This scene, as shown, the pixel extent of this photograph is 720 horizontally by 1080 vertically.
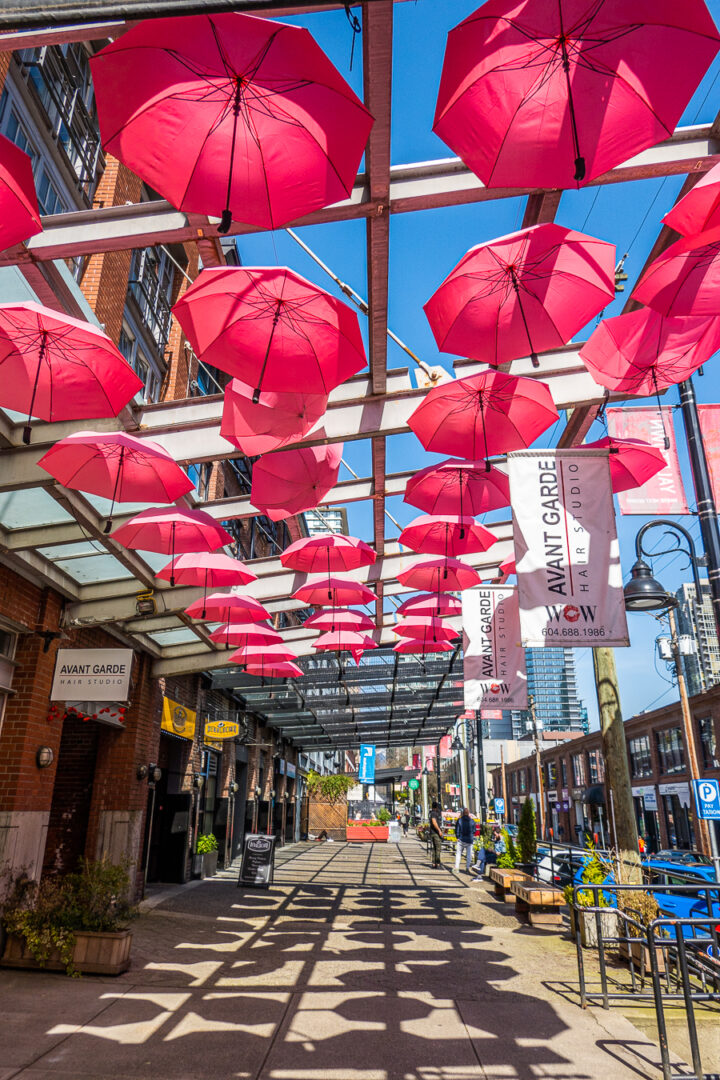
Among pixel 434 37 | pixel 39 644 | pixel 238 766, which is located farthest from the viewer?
pixel 238 766

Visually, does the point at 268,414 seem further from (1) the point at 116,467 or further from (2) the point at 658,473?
(2) the point at 658,473

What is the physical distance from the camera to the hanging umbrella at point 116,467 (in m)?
6.93

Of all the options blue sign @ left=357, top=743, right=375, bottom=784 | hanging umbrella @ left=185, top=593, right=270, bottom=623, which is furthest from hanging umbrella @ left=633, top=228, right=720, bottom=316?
blue sign @ left=357, top=743, right=375, bottom=784

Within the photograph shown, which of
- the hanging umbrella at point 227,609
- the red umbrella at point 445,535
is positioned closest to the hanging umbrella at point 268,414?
the red umbrella at point 445,535

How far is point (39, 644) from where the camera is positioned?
380 inches

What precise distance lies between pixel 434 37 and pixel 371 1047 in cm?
785

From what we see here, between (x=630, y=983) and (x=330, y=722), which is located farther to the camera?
(x=330, y=722)

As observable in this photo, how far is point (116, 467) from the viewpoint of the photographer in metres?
7.36

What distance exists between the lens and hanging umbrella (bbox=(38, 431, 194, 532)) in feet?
22.7

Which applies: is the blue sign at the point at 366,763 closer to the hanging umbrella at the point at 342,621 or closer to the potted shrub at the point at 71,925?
the hanging umbrella at the point at 342,621

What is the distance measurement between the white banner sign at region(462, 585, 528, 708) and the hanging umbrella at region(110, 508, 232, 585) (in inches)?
220

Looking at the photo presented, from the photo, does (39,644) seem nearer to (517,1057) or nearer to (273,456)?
(273,456)

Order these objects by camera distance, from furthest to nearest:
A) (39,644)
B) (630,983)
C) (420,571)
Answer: (420,571)
(39,644)
(630,983)

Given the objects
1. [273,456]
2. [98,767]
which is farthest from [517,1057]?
[98,767]
